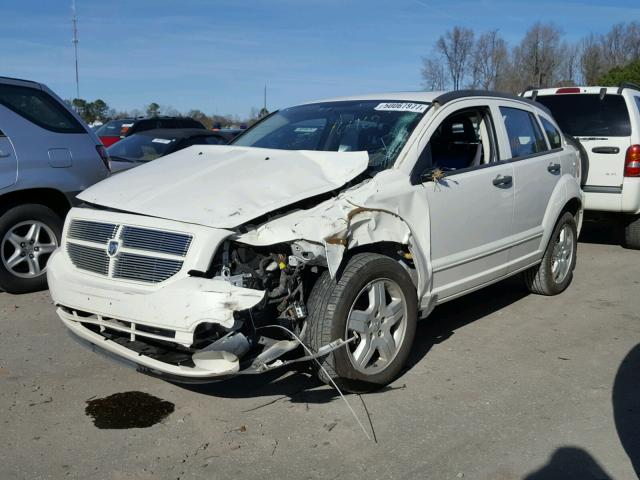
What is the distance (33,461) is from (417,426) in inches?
80.2

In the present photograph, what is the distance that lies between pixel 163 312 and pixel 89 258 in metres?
0.74

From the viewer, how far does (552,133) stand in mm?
6402

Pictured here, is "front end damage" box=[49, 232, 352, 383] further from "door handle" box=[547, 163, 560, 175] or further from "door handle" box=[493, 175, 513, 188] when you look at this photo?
"door handle" box=[547, 163, 560, 175]

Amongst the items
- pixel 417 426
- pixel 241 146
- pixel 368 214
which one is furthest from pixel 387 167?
pixel 417 426

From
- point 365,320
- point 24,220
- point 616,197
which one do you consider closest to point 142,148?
point 24,220

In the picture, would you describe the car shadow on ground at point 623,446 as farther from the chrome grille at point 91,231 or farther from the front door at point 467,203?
the chrome grille at point 91,231

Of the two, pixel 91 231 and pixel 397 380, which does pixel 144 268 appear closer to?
pixel 91 231

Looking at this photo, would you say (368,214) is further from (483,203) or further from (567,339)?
(567,339)

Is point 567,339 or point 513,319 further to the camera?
point 513,319

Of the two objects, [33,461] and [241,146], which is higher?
[241,146]

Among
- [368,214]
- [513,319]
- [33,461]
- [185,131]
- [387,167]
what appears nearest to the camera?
[33,461]

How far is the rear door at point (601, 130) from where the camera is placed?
8203mm

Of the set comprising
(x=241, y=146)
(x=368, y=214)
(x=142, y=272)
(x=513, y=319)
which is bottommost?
(x=513, y=319)

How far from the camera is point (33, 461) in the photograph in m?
3.39
